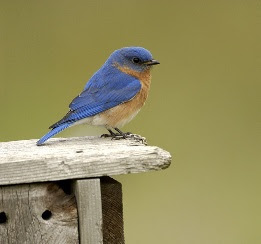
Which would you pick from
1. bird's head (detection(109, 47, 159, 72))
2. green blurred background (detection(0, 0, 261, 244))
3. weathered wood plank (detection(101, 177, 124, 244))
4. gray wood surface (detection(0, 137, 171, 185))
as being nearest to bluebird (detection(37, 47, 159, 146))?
bird's head (detection(109, 47, 159, 72))

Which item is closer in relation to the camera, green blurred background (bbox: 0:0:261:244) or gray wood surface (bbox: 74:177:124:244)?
gray wood surface (bbox: 74:177:124:244)

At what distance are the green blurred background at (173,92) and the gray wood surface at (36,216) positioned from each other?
3266 millimetres

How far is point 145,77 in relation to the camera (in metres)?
7.23

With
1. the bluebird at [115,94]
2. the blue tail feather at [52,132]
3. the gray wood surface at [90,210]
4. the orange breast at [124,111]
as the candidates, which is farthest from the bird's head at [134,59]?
the gray wood surface at [90,210]

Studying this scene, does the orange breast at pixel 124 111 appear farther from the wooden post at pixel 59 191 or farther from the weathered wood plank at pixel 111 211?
the wooden post at pixel 59 191

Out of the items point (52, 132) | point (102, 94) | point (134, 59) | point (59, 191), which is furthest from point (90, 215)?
point (134, 59)

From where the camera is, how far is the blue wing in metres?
6.58

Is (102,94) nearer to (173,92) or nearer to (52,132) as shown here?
(52,132)

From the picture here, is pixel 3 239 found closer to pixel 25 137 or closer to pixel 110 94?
pixel 110 94

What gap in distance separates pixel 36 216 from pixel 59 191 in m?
0.15

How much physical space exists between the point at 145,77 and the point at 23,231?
209 centimetres

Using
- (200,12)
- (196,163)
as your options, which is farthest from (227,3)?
(196,163)

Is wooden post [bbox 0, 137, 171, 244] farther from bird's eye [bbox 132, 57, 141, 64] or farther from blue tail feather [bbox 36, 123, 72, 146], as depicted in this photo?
bird's eye [bbox 132, 57, 141, 64]

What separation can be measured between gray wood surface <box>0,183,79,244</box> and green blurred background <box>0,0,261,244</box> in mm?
3266
